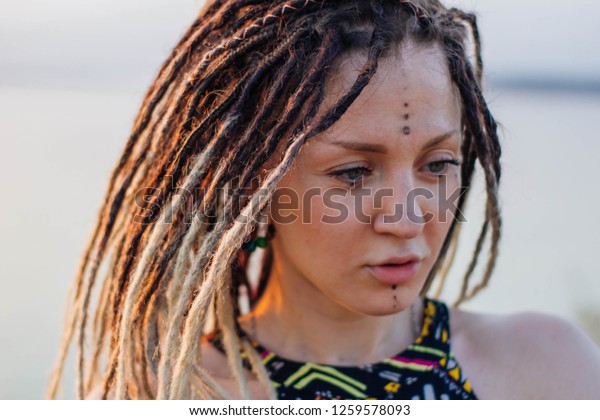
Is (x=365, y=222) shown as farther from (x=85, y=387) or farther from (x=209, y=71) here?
(x=85, y=387)

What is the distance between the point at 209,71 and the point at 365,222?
25.2 inches

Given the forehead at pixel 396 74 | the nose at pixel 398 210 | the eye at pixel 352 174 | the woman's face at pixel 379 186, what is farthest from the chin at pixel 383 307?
the forehead at pixel 396 74

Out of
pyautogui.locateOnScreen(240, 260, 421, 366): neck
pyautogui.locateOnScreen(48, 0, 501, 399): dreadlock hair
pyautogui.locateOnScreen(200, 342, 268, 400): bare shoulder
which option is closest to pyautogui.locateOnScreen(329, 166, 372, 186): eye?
pyautogui.locateOnScreen(48, 0, 501, 399): dreadlock hair

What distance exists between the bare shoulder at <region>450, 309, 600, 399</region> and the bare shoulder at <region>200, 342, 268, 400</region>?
2.12ft

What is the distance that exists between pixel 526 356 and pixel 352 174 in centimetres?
90

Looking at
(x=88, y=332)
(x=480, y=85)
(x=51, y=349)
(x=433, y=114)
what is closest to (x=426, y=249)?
(x=433, y=114)

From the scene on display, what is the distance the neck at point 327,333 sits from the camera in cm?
230

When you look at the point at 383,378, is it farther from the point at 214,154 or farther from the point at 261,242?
the point at 214,154

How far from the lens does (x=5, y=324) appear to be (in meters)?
3.55

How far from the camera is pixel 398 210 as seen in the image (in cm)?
195

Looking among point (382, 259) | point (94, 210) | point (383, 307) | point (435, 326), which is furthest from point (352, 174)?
point (94, 210)

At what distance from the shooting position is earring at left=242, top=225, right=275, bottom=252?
2270 mm

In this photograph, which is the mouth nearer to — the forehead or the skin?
the skin

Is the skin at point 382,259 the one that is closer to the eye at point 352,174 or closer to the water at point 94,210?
the eye at point 352,174
